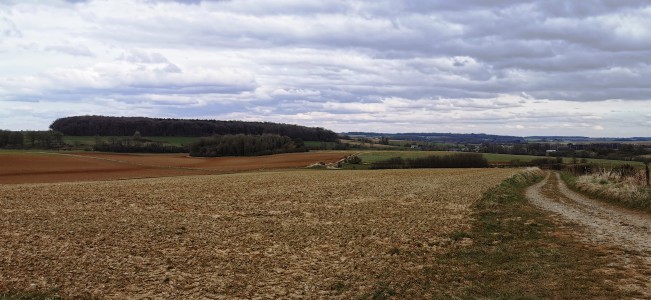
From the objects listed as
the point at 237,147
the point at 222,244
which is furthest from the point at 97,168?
the point at 222,244

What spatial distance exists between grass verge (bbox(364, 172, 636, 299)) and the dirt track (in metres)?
0.37

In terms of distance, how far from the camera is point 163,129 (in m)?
155

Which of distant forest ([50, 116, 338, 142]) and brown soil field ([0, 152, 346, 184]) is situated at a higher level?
distant forest ([50, 116, 338, 142])

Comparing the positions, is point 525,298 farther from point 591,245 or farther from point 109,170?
point 109,170

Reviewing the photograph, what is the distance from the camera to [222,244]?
641 inches

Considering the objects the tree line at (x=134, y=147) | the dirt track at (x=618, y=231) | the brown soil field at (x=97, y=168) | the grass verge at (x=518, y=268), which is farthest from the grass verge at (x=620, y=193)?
the tree line at (x=134, y=147)

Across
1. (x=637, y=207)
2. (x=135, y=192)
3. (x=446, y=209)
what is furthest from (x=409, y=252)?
(x=135, y=192)

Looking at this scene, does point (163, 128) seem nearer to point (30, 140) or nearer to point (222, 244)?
point (30, 140)

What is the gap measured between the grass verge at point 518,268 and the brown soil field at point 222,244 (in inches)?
17.8

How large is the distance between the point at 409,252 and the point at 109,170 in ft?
190

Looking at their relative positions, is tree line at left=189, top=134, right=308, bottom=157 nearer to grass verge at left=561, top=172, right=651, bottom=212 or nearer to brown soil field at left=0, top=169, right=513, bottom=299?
brown soil field at left=0, top=169, right=513, bottom=299

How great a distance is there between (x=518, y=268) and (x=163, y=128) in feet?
507

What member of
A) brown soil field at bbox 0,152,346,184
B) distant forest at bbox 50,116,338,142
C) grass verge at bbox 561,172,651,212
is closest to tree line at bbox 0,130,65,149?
distant forest at bbox 50,116,338,142

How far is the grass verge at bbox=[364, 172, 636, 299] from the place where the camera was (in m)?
10.2
